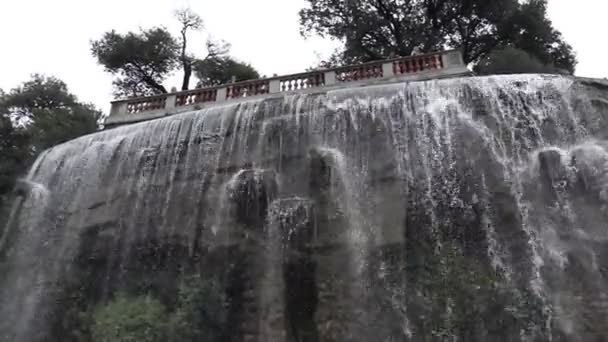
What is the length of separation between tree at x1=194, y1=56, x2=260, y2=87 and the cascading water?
42.2 ft

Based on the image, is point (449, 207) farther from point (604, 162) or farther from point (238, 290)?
point (238, 290)

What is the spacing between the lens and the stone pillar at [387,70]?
13331 millimetres

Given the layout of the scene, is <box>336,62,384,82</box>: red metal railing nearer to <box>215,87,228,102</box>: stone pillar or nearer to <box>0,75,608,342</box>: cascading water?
<box>0,75,608,342</box>: cascading water

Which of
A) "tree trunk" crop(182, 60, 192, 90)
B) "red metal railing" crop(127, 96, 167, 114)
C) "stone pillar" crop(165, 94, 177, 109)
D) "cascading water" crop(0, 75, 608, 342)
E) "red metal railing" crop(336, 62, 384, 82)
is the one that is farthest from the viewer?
"tree trunk" crop(182, 60, 192, 90)

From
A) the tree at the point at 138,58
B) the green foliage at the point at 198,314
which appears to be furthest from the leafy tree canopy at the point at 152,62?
the green foliage at the point at 198,314

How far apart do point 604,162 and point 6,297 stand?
45.7 feet

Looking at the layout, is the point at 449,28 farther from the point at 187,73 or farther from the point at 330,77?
the point at 187,73

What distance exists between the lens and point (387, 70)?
13398 millimetres

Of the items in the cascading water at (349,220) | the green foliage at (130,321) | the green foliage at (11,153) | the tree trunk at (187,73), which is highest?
the tree trunk at (187,73)

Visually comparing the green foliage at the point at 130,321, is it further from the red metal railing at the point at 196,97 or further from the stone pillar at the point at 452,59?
the stone pillar at the point at 452,59

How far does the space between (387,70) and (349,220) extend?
534cm

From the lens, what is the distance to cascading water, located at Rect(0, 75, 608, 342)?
339 inches

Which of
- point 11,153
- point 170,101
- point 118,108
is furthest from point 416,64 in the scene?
point 11,153

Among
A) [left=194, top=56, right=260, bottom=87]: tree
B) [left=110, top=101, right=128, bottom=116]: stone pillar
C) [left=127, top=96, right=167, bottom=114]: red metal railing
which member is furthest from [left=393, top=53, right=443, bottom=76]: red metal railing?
[left=194, top=56, right=260, bottom=87]: tree
